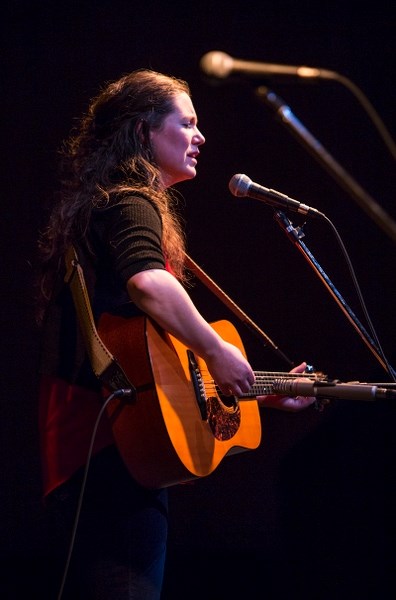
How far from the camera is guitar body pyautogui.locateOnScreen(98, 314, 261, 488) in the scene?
171 centimetres

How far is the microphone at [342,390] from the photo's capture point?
168 centimetres

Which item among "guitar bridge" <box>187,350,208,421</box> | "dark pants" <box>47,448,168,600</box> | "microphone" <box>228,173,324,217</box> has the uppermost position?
"microphone" <box>228,173,324,217</box>

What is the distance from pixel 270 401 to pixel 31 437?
1305 mm

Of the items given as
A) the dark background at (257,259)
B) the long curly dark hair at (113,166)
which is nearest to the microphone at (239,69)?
the long curly dark hair at (113,166)

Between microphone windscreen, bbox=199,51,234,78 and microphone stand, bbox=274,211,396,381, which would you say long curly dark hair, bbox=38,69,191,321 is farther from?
microphone windscreen, bbox=199,51,234,78

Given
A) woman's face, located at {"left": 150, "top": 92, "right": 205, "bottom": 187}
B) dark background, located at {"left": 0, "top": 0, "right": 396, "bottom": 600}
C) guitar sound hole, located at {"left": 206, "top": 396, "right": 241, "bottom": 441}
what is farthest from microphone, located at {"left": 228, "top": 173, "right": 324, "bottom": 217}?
dark background, located at {"left": 0, "top": 0, "right": 396, "bottom": 600}

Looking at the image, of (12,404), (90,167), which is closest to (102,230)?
(90,167)

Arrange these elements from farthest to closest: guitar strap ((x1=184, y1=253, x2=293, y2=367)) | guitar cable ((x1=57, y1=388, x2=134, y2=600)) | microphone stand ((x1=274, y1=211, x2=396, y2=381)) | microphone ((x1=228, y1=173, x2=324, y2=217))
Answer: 1. guitar strap ((x1=184, y1=253, x2=293, y2=367))
2. microphone ((x1=228, y1=173, x2=324, y2=217))
3. microphone stand ((x1=274, y1=211, x2=396, y2=381))
4. guitar cable ((x1=57, y1=388, x2=134, y2=600))

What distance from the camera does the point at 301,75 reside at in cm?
118

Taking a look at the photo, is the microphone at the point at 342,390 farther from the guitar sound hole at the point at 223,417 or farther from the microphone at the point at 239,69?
the microphone at the point at 239,69

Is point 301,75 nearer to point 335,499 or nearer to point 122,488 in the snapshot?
point 122,488

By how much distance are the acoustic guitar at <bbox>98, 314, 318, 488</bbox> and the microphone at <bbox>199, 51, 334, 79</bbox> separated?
0.78 m

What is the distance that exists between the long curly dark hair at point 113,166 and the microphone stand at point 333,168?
0.70 metres

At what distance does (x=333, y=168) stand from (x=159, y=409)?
818mm
